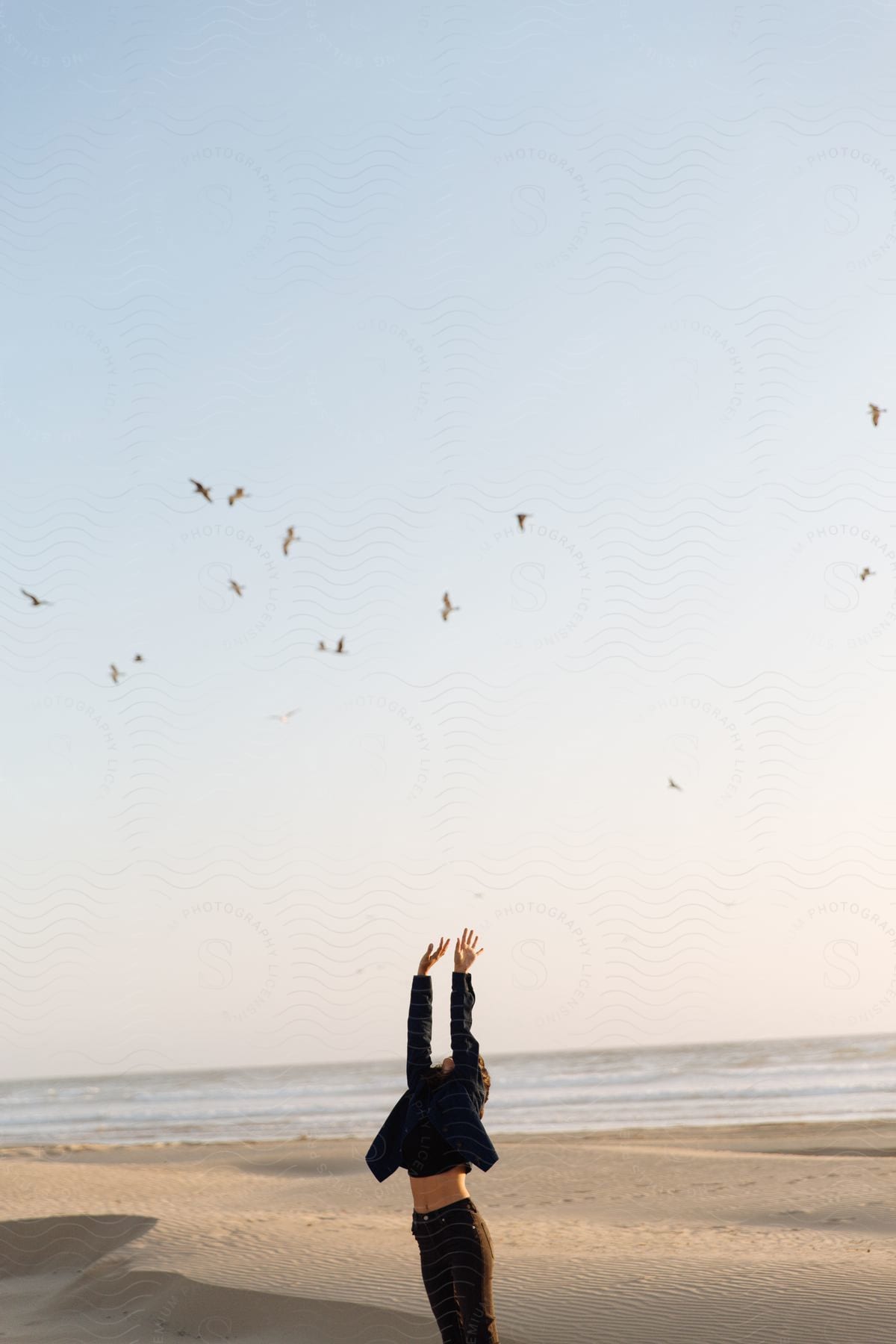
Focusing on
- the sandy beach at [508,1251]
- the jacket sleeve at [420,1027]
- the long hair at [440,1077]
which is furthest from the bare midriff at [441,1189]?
the sandy beach at [508,1251]

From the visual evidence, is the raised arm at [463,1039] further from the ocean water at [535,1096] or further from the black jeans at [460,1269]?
the ocean water at [535,1096]

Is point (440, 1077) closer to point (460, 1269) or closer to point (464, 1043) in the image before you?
point (464, 1043)

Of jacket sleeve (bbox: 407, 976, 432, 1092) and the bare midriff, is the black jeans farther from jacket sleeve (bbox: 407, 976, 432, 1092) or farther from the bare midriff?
jacket sleeve (bbox: 407, 976, 432, 1092)

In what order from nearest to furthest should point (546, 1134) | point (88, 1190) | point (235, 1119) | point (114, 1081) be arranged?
point (88, 1190) < point (546, 1134) < point (235, 1119) < point (114, 1081)

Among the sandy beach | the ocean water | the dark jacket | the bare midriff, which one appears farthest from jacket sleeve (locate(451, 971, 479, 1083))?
the ocean water

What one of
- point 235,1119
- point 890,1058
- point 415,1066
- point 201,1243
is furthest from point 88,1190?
point 890,1058

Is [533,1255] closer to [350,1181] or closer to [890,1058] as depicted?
[350,1181]

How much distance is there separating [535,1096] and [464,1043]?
30.1 metres

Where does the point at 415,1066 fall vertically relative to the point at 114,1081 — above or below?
above

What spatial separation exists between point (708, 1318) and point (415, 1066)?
4043 mm

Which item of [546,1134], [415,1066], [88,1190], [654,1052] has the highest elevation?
[415,1066]

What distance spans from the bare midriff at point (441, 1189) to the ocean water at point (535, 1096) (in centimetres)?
1927

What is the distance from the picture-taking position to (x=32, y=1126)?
105 ft

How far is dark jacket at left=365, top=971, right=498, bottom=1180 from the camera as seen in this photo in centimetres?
491
